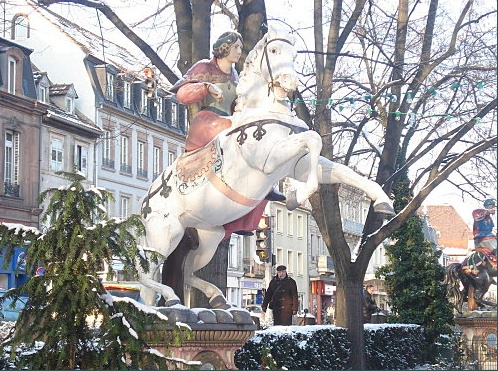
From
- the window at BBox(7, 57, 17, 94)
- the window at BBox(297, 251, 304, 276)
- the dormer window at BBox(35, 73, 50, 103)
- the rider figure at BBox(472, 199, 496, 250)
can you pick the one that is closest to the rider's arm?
the rider figure at BBox(472, 199, 496, 250)

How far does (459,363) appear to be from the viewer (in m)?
14.2

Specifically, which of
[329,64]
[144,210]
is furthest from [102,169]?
[144,210]

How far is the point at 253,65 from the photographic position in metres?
8.02

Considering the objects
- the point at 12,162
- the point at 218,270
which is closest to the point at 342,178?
the point at 218,270

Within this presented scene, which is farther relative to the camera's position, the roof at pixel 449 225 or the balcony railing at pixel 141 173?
the balcony railing at pixel 141 173

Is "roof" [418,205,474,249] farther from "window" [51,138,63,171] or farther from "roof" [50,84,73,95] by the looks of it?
"roof" [50,84,73,95]

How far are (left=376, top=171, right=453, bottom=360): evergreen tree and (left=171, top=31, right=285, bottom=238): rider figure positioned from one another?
11253mm

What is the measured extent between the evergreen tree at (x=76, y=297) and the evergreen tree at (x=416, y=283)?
13194 millimetres

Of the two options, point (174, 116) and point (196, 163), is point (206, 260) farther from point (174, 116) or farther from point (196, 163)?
point (174, 116)

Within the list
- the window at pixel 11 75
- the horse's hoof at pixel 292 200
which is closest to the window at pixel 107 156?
the window at pixel 11 75

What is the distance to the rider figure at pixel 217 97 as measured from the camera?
8383 millimetres

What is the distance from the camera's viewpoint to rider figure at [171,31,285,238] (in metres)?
8.38

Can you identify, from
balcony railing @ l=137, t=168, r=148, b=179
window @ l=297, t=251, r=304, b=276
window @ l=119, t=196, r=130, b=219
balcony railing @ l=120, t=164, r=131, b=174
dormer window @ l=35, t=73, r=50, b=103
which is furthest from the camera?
window @ l=297, t=251, r=304, b=276

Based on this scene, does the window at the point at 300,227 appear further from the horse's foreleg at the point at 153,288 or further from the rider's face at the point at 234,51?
the horse's foreleg at the point at 153,288
